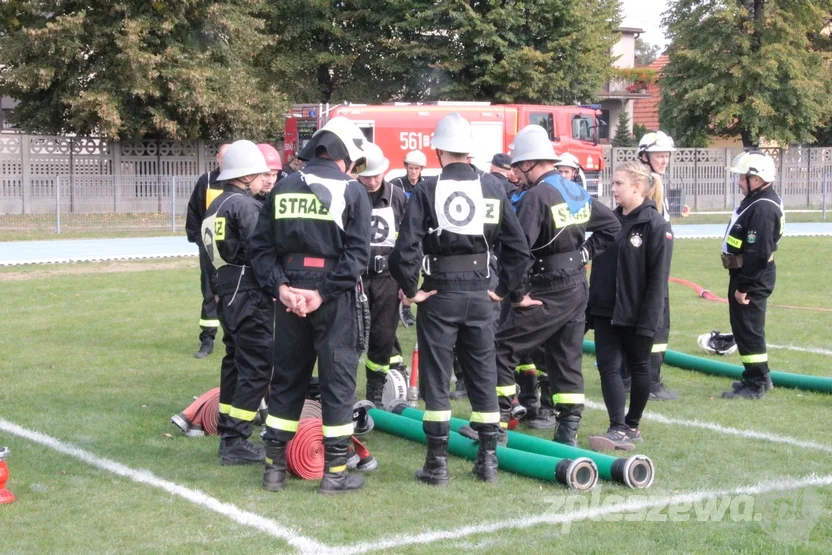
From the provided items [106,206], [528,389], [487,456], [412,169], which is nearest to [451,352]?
[487,456]

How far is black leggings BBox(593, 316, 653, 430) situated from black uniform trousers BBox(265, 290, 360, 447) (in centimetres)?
195

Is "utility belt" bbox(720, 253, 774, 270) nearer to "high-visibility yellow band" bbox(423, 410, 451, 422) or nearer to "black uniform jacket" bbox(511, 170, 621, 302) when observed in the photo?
"black uniform jacket" bbox(511, 170, 621, 302)

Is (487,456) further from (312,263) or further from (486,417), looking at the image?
(312,263)

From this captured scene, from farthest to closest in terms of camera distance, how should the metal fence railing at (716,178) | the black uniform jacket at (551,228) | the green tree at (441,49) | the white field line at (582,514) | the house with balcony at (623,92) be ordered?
the house with balcony at (623,92) < the metal fence railing at (716,178) < the green tree at (441,49) < the black uniform jacket at (551,228) < the white field line at (582,514)

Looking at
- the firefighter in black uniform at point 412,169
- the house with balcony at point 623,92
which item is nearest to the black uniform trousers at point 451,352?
the firefighter in black uniform at point 412,169

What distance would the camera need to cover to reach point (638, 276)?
22.9 feet

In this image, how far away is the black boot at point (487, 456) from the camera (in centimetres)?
615

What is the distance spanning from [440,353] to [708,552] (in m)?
2.03

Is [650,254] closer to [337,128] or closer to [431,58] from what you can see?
[337,128]

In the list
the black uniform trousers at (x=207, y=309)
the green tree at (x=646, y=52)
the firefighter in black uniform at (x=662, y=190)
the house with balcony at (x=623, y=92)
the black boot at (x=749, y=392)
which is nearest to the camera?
the firefighter in black uniform at (x=662, y=190)

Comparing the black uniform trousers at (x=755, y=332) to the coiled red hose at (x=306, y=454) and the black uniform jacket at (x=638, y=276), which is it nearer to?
the black uniform jacket at (x=638, y=276)

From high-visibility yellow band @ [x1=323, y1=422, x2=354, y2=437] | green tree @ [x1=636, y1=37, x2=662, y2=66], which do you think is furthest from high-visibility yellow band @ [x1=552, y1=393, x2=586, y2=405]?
green tree @ [x1=636, y1=37, x2=662, y2=66]

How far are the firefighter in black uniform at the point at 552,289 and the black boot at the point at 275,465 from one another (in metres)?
1.78

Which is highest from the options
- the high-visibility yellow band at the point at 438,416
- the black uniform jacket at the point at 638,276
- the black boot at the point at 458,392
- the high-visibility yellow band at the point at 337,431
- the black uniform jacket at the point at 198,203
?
the black uniform jacket at the point at 198,203
